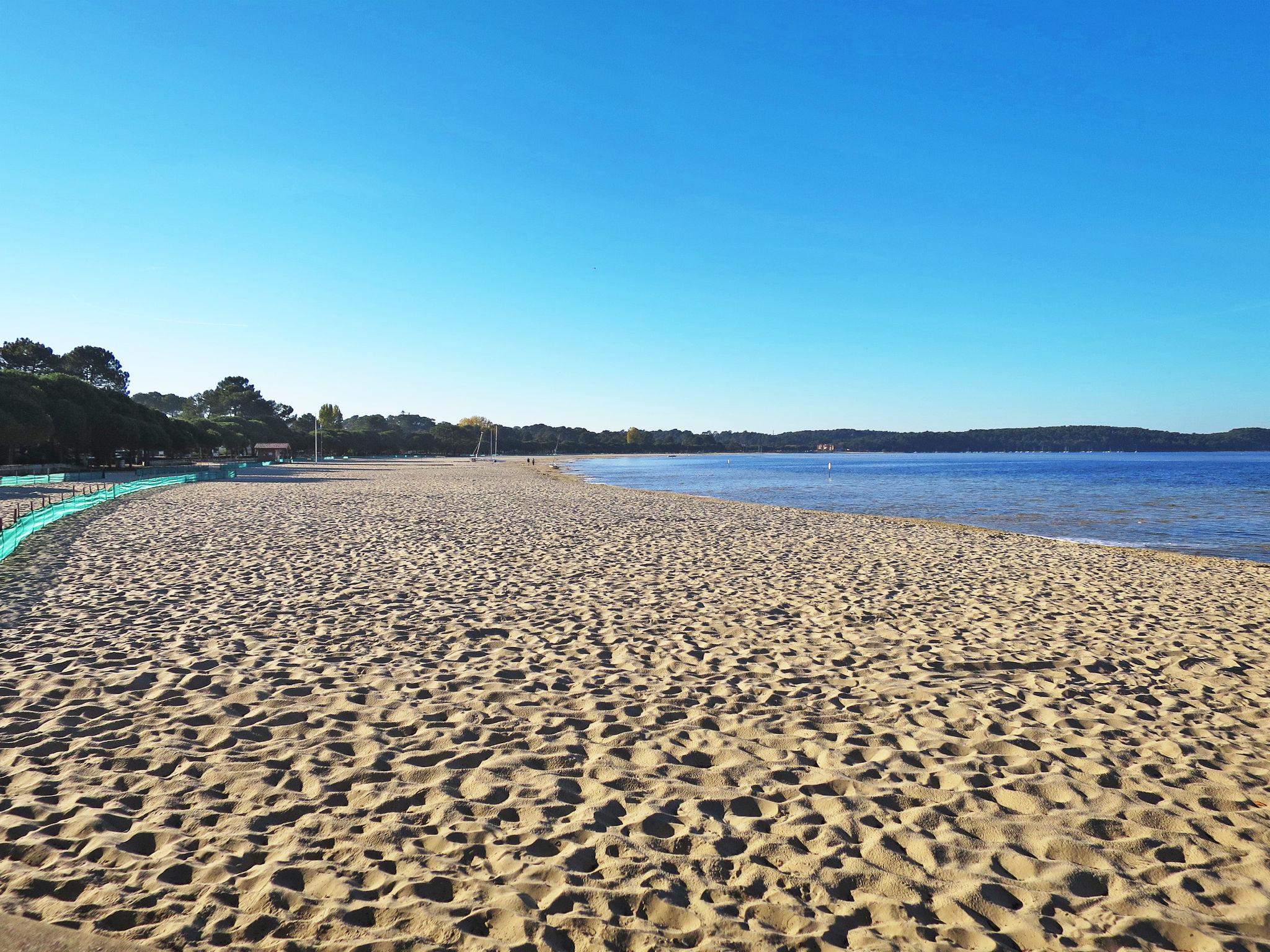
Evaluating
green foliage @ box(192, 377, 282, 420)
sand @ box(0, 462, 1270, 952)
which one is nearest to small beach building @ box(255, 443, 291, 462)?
green foliage @ box(192, 377, 282, 420)

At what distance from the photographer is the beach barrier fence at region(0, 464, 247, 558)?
480 inches

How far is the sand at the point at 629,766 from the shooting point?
298cm

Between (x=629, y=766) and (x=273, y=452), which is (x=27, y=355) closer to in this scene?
(x=273, y=452)

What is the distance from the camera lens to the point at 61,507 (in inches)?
713

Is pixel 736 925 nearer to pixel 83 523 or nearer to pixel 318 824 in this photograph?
pixel 318 824

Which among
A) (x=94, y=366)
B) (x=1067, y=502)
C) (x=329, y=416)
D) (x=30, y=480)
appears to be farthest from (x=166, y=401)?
(x=1067, y=502)

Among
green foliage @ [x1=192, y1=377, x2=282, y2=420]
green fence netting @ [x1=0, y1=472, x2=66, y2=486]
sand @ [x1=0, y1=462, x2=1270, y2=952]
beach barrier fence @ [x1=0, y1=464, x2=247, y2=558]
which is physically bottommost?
sand @ [x1=0, y1=462, x2=1270, y2=952]

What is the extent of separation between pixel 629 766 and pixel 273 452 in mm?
96296

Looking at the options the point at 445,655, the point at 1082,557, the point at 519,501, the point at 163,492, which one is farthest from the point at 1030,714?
the point at 163,492

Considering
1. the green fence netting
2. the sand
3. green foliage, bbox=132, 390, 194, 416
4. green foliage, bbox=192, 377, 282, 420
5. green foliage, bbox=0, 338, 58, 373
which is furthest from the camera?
green foliage, bbox=132, 390, 194, 416

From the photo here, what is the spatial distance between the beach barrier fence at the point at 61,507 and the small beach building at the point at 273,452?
157ft

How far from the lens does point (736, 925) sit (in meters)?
2.90

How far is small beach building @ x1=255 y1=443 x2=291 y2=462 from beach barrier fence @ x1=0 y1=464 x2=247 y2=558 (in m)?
48.0

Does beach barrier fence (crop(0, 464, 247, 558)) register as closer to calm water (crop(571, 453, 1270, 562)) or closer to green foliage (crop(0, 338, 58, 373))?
calm water (crop(571, 453, 1270, 562))
